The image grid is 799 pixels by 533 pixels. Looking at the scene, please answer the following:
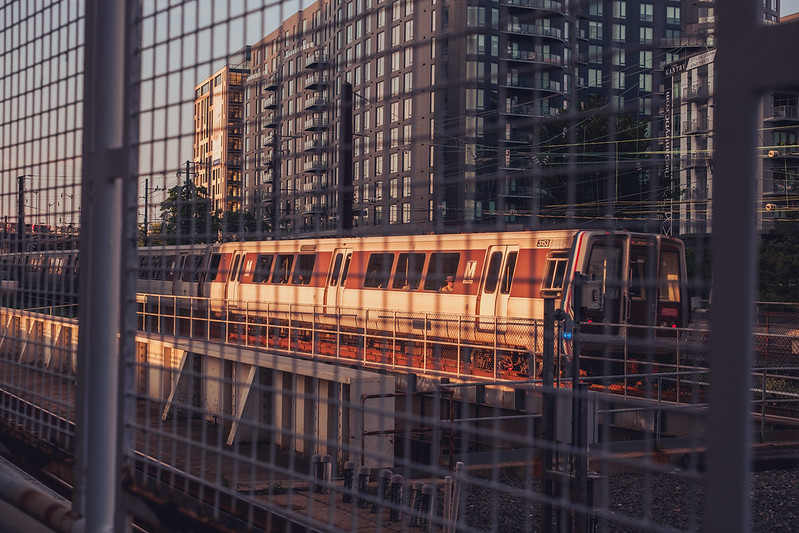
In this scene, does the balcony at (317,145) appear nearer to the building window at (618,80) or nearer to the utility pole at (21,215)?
the building window at (618,80)

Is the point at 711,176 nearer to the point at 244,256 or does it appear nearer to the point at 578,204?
the point at 578,204

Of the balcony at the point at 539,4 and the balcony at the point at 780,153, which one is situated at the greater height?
the balcony at the point at 539,4

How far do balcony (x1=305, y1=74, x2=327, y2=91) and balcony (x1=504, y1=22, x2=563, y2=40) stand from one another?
58 centimetres

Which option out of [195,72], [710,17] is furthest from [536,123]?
[195,72]

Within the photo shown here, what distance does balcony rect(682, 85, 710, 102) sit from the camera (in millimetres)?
1507

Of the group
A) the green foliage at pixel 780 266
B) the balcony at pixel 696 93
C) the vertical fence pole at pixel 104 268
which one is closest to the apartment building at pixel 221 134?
the vertical fence pole at pixel 104 268

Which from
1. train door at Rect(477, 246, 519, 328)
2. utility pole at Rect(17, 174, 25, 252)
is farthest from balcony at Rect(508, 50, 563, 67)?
train door at Rect(477, 246, 519, 328)

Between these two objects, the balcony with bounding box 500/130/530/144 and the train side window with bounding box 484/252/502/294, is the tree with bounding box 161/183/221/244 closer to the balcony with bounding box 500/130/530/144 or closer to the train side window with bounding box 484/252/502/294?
the balcony with bounding box 500/130/530/144

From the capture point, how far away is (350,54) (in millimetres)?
2295

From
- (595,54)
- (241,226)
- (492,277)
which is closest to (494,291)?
(492,277)

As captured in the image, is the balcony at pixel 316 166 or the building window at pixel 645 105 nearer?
the building window at pixel 645 105

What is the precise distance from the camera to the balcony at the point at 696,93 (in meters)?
1.51

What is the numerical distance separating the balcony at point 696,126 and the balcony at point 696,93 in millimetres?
36

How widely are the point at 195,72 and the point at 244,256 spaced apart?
730 inches
